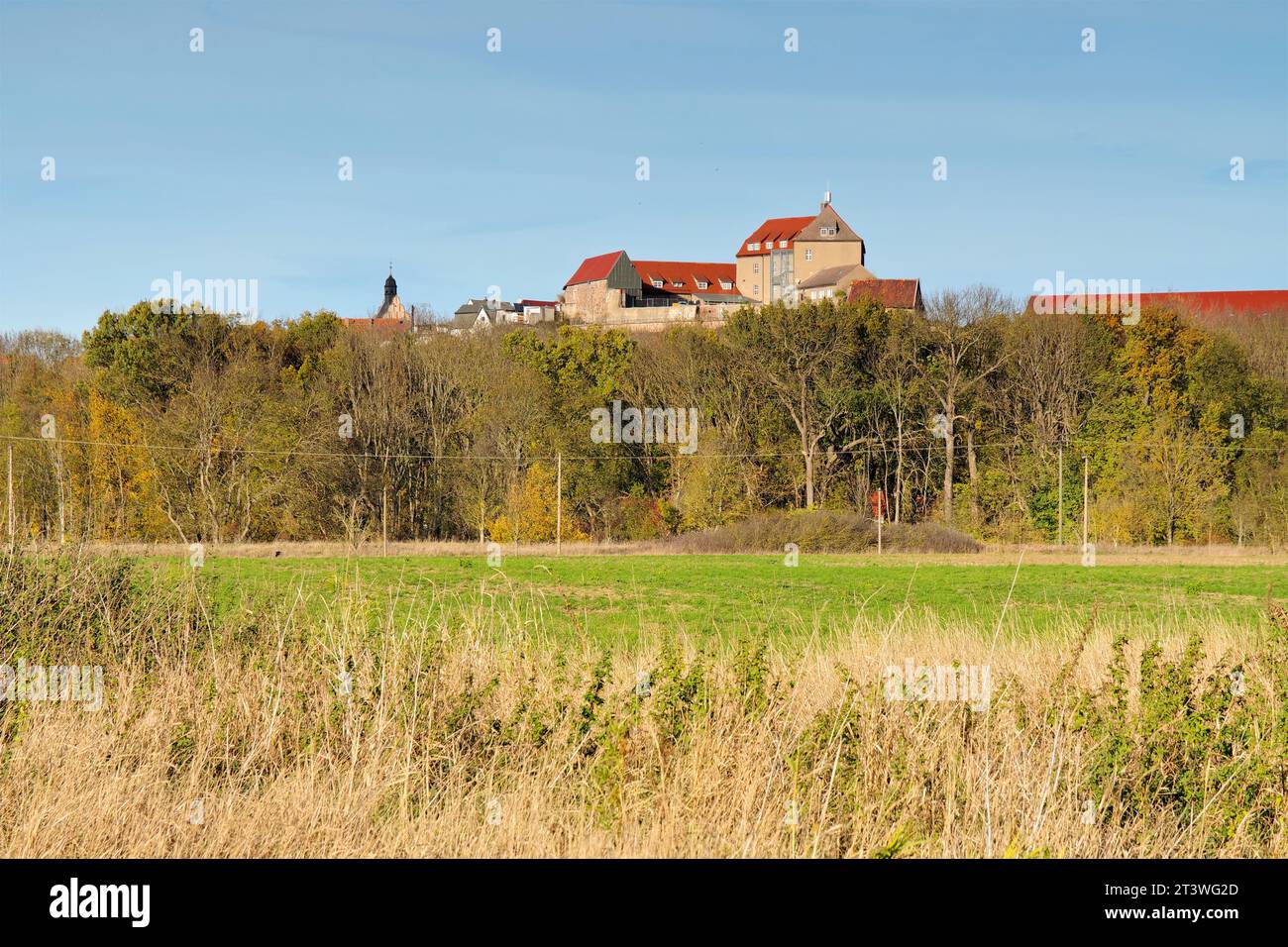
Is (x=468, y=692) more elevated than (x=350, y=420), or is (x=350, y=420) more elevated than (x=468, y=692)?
(x=350, y=420)

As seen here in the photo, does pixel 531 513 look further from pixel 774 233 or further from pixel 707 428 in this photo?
pixel 774 233

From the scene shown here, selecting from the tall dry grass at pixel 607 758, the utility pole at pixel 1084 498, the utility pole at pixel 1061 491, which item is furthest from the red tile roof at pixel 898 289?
the tall dry grass at pixel 607 758

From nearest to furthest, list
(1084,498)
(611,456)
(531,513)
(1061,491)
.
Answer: (1061,491) → (1084,498) → (531,513) → (611,456)

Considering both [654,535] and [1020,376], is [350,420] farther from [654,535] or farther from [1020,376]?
[1020,376]

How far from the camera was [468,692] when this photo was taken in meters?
7.81

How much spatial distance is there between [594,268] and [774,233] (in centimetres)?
1971

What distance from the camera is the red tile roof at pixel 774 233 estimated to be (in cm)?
12000

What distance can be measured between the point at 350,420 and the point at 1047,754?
4574 cm

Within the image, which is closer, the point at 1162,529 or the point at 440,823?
the point at 440,823

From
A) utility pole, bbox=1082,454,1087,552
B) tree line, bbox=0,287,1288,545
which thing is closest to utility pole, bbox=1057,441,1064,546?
tree line, bbox=0,287,1288,545

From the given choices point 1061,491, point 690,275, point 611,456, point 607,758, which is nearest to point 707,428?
point 611,456

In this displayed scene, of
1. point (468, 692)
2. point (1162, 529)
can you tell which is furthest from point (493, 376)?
point (468, 692)

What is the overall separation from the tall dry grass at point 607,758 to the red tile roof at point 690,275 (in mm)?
115966

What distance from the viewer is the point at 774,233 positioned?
12194 cm
